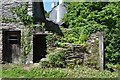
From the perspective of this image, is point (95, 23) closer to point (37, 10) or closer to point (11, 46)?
point (37, 10)

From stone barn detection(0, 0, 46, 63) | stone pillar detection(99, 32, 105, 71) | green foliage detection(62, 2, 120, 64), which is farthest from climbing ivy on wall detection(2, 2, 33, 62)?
stone pillar detection(99, 32, 105, 71)

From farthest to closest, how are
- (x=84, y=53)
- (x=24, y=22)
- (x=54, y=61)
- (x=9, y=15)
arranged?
(x=9, y=15) → (x=24, y=22) → (x=84, y=53) → (x=54, y=61)

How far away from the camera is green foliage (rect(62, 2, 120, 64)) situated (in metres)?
15.8

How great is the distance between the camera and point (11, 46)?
16.2 m

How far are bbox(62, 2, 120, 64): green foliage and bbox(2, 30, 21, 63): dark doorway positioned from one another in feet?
8.42

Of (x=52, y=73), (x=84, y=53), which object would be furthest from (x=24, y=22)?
(x=52, y=73)

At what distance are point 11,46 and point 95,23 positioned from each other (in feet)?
17.9

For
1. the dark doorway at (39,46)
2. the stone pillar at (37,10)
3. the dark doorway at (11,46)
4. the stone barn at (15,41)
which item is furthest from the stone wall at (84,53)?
the stone pillar at (37,10)

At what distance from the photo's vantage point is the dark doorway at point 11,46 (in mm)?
16156

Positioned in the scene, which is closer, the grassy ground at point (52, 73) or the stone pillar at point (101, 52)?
the grassy ground at point (52, 73)

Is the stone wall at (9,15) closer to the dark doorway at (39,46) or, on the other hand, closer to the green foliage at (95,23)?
the dark doorway at (39,46)

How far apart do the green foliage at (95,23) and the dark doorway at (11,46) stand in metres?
2.57

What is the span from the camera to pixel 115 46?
15844mm

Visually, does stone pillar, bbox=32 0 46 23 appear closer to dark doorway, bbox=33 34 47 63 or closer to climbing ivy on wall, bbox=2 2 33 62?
climbing ivy on wall, bbox=2 2 33 62
